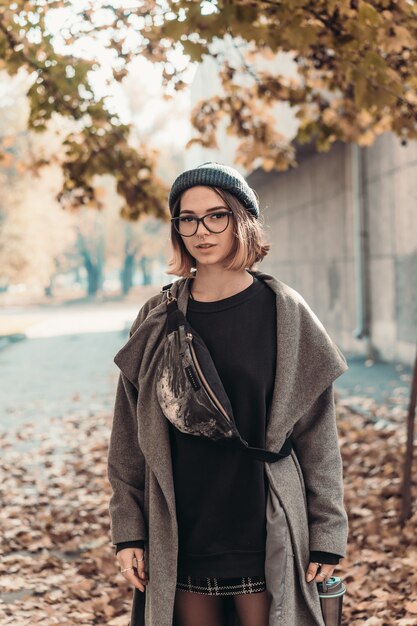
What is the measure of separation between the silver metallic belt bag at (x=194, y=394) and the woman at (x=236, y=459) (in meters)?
0.06

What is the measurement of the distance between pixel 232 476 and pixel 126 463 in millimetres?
388

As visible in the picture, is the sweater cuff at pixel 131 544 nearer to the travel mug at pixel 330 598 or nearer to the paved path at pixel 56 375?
the travel mug at pixel 330 598

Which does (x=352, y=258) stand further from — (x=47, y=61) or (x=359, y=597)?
(x=359, y=597)

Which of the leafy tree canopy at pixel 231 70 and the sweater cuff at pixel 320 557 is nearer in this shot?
the sweater cuff at pixel 320 557

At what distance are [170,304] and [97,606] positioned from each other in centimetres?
279

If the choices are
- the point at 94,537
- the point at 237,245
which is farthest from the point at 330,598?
the point at 94,537

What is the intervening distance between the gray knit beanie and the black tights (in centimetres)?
112

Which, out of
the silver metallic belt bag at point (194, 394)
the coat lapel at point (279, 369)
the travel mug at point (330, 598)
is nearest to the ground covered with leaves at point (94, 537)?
the travel mug at point (330, 598)

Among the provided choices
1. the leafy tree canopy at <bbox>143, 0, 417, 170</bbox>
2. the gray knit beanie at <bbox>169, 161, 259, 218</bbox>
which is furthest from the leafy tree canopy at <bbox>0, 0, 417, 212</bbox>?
the gray knit beanie at <bbox>169, 161, 259, 218</bbox>

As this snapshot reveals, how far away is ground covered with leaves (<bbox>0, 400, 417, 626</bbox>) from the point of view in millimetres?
4570

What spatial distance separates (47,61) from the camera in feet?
19.9

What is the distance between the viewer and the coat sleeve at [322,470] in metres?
2.47

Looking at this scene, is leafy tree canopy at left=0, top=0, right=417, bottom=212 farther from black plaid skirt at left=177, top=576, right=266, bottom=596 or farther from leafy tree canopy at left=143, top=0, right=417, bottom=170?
black plaid skirt at left=177, top=576, right=266, bottom=596

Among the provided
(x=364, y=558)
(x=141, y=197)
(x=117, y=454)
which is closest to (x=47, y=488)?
(x=141, y=197)
